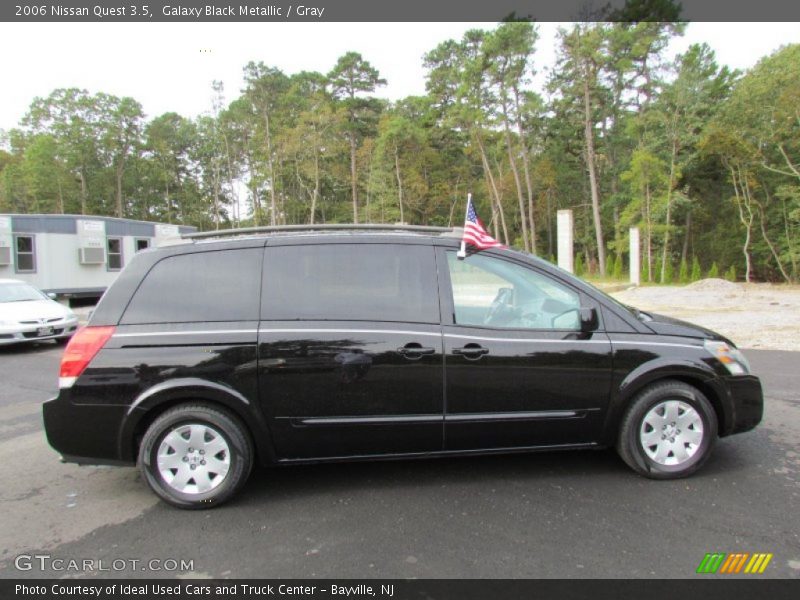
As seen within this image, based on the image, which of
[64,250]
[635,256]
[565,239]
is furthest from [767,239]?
[64,250]

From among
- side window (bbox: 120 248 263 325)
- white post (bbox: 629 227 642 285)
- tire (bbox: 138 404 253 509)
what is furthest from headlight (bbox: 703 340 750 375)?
white post (bbox: 629 227 642 285)

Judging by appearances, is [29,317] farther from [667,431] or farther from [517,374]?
[667,431]

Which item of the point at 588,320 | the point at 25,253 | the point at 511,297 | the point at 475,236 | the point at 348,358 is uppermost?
the point at 25,253

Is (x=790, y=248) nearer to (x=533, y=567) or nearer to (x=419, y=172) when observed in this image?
(x=419, y=172)

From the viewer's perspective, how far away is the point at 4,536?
300cm

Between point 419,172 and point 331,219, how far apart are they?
42.3ft

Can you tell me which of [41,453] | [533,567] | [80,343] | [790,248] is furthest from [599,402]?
[790,248]

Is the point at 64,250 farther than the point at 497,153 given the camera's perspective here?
No

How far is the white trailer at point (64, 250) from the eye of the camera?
623 inches

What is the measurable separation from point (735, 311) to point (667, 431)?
13662 mm

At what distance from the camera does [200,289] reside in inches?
135

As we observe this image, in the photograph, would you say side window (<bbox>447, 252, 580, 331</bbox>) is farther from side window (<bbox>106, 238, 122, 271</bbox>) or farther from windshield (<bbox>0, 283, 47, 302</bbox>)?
side window (<bbox>106, 238, 122, 271</bbox>)

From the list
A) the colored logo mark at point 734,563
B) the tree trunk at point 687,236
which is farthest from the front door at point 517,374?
the tree trunk at point 687,236

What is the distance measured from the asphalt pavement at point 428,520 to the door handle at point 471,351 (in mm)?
941
